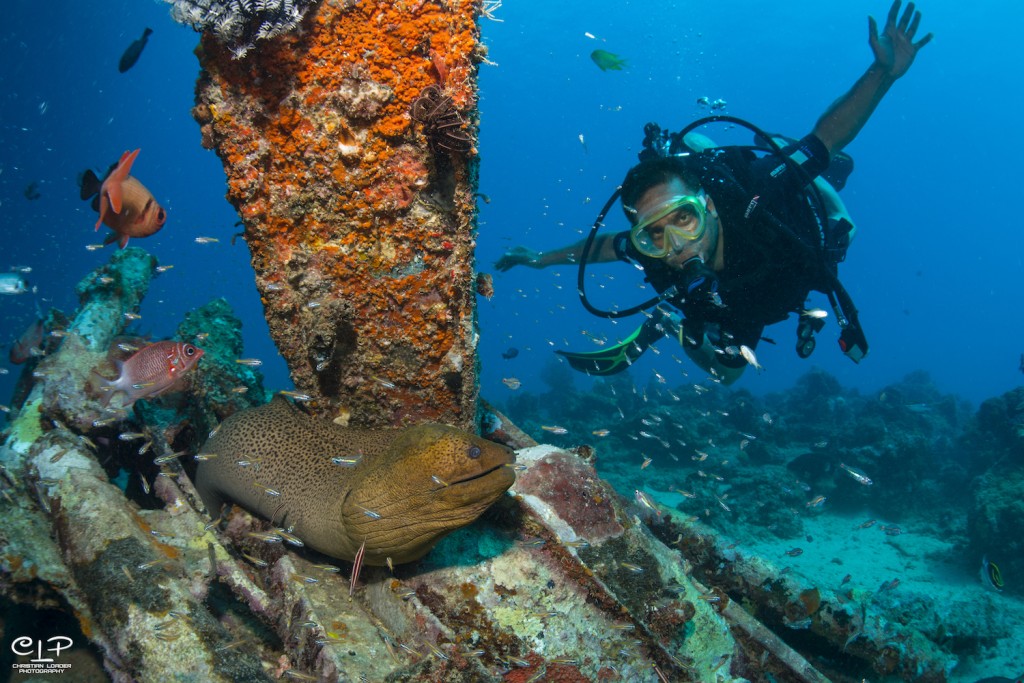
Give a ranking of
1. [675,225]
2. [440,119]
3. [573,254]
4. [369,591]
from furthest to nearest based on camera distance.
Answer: [573,254] < [675,225] < [369,591] < [440,119]

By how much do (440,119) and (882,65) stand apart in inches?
251

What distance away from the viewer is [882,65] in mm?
6031

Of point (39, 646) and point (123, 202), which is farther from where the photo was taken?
point (123, 202)

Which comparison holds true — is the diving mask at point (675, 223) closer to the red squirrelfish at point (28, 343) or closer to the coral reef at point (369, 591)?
the coral reef at point (369, 591)

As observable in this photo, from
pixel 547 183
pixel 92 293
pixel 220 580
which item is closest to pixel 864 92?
pixel 220 580

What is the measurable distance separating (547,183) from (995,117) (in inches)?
3801

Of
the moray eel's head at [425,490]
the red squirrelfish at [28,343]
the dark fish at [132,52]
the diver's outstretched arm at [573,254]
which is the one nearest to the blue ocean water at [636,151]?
the diver's outstretched arm at [573,254]

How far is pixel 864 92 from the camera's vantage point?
618 centimetres

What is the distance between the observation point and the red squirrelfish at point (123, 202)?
3.52 meters

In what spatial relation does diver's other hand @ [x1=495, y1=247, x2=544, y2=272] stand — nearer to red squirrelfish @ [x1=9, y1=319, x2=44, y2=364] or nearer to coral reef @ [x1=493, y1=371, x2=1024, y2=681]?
coral reef @ [x1=493, y1=371, x2=1024, y2=681]

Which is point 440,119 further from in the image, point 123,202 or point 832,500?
point 832,500

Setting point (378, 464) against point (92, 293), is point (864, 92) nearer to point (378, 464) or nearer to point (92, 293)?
point (378, 464)

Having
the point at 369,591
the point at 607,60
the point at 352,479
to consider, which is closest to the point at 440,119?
the point at 352,479

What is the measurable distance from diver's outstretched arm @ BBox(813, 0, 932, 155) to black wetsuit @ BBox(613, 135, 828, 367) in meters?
0.46
